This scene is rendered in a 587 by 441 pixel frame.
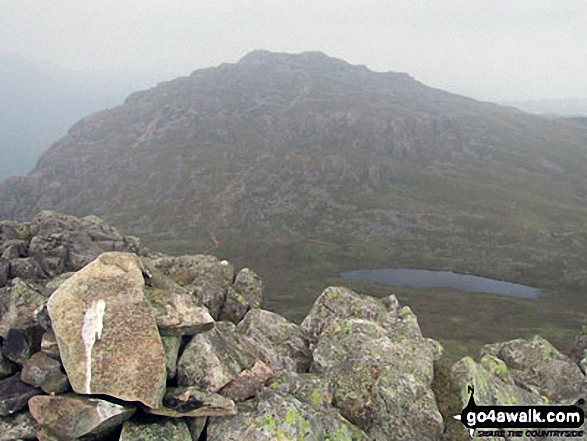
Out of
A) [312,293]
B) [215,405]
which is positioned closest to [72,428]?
[215,405]

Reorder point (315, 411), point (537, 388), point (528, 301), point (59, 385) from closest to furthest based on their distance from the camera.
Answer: point (59, 385)
point (315, 411)
point (537, 388)
point (528, 301)

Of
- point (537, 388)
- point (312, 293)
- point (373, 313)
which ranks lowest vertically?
point (312, 293)

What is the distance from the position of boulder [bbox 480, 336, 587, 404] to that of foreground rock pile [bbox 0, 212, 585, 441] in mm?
2654

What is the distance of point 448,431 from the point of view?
21.4 m

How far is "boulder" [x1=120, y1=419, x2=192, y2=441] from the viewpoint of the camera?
15188mm

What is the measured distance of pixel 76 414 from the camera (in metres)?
15.5

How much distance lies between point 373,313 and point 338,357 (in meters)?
8.10

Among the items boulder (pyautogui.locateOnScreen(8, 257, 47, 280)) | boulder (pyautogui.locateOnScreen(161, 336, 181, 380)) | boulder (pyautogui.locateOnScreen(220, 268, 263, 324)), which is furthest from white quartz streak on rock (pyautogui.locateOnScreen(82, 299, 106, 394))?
boulder (pyautogui.locateOnScreen(8, 257, 47, 280))

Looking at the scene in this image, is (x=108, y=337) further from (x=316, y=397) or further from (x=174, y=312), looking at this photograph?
(x=316, y=397)

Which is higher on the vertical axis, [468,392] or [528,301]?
[468,392]

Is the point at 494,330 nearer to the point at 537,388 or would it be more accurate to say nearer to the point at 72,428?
the point at 537,388

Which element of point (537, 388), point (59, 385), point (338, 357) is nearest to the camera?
point (59, 385)

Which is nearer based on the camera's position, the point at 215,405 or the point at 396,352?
the point at 215,405

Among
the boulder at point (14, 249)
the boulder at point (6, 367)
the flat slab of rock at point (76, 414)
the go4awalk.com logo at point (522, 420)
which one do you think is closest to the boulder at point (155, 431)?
the flat slab of rock at point (76, 414)
